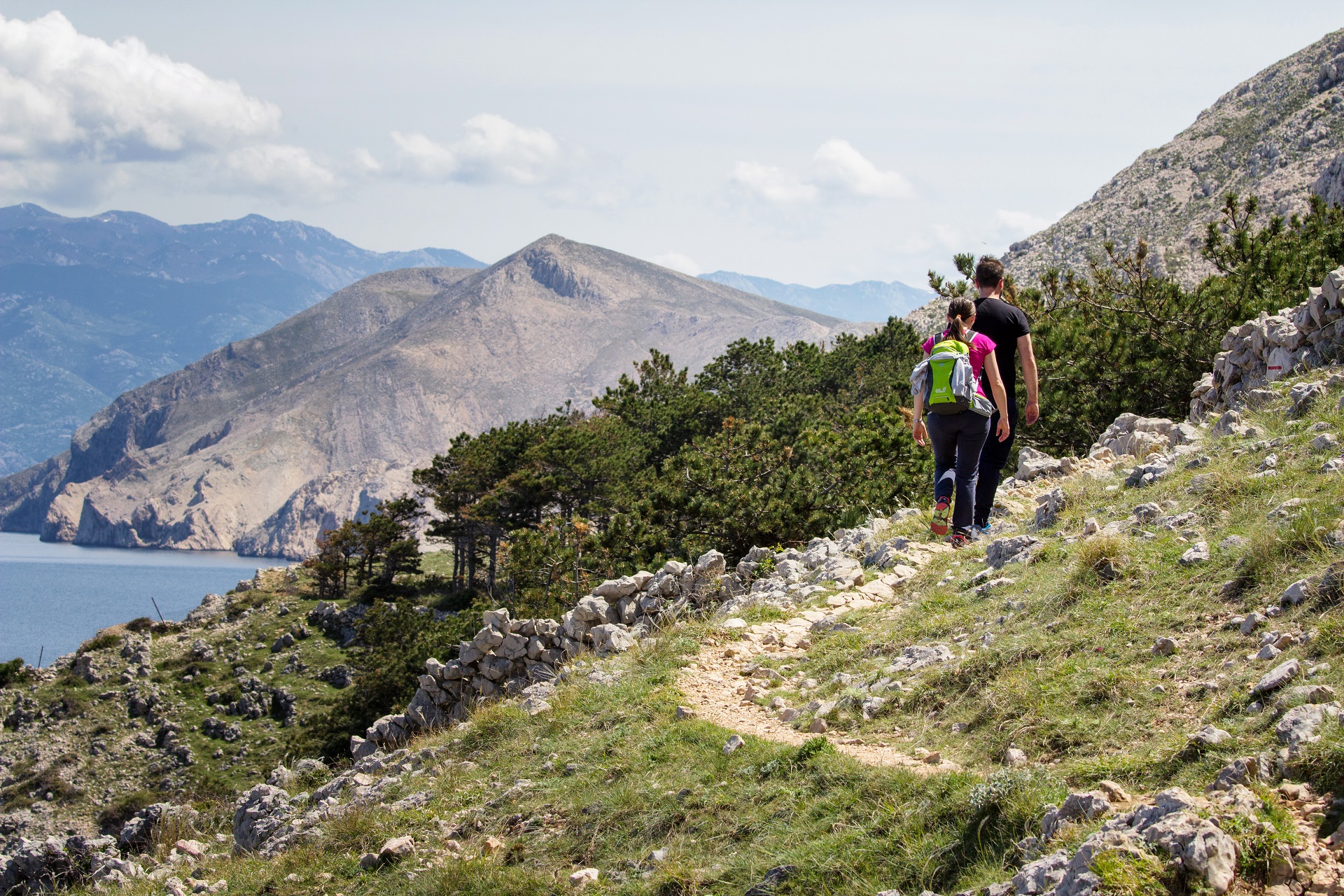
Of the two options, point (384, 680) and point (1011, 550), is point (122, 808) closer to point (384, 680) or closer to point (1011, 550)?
point (384, 680)

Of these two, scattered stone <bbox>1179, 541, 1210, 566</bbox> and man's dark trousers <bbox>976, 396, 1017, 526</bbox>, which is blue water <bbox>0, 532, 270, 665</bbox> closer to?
man's dark trousers <bbox>976, 396, 1017, 526</bbox>

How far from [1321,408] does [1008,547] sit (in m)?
3.16

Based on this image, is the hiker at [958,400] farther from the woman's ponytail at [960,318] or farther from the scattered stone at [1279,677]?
the scattered stone at [1279,677]

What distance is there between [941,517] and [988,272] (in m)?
2.52

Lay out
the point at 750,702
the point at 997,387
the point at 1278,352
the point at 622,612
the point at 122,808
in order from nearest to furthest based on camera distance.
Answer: the point at 750,702 < the point at 997,387 < the point at 1278,352 < the point at 622,612 < the point at 122,808

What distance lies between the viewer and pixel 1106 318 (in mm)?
19031

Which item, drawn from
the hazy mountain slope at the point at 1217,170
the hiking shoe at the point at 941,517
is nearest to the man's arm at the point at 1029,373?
the hiking shoe at the point at 941,517

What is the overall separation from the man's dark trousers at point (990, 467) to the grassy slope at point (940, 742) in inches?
35.4

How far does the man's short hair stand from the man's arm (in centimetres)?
60

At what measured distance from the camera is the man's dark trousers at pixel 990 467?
907cm

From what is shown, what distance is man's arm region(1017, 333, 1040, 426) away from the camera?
8500 mm

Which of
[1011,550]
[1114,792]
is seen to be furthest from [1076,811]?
[1011,550]

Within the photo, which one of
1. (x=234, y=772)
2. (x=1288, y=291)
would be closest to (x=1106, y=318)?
(x=1288, y=291)

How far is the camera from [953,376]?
8305 millimetres
